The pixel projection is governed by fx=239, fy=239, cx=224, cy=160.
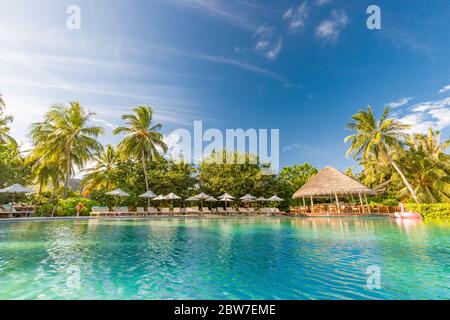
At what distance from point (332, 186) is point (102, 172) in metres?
22.0

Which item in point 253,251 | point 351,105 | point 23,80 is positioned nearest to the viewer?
point 253,251

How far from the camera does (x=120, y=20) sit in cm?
1438

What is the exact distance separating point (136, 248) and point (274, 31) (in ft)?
71.7

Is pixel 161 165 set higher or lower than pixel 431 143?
lower

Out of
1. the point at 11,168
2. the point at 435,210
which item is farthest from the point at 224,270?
the point at 11,168

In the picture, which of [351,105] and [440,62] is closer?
[440,62]

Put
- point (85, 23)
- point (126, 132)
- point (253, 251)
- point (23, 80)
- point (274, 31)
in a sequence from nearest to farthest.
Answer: point (253, 251), point (85, 23), point (23, 80), point (274, 31), point (126, 132)

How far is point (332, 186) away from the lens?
20.5m

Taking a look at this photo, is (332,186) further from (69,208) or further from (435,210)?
(69,208)

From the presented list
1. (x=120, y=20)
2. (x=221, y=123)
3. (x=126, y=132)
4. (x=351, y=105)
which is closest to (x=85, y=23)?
(x=120, y=20)

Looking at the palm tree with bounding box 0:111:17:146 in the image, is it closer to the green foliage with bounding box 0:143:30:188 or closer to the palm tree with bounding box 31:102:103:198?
the palm tree with bounding box 31:102:103:198

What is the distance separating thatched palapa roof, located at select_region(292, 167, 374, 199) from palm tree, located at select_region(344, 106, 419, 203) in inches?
90.7

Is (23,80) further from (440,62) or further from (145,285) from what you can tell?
(440,62)

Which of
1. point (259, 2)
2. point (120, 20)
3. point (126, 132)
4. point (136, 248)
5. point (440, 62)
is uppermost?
point (259, 2)
